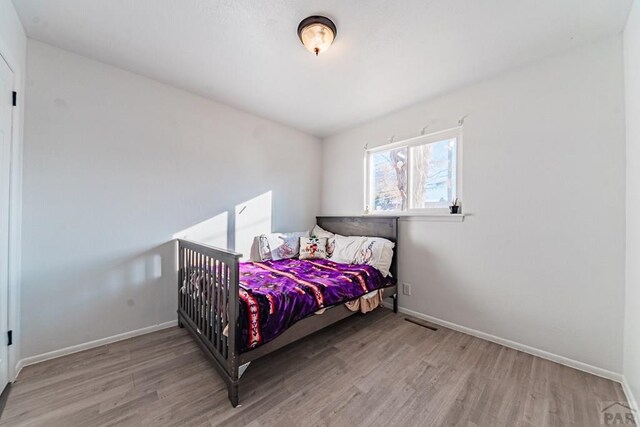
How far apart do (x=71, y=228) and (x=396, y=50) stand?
2870mm

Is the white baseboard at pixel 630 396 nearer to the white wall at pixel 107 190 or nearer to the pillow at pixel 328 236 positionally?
the pillow at pixel 328 236

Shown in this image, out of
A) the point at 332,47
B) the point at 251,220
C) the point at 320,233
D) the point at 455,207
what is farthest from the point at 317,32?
the point at 320,233

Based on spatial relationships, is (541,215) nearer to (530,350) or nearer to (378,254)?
(530,350)

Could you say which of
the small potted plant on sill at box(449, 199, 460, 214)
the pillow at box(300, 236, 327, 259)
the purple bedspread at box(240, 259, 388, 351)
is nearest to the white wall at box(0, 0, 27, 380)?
the purple bedspread at box(240, 259, 388, 351)

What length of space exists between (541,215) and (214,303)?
253 cm

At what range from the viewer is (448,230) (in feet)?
7.79

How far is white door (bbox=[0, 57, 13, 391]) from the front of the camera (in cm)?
140

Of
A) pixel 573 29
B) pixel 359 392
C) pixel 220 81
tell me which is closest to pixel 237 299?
pixel 359 392

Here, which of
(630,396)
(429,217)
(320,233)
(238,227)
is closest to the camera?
(630,396)

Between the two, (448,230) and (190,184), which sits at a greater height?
(190,184)

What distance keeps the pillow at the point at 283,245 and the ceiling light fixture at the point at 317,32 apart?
1981 millimetres

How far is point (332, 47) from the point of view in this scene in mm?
1799

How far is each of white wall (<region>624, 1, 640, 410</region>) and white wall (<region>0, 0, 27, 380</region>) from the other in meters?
3.67

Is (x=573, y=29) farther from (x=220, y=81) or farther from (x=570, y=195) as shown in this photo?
(x=220, y=81)
